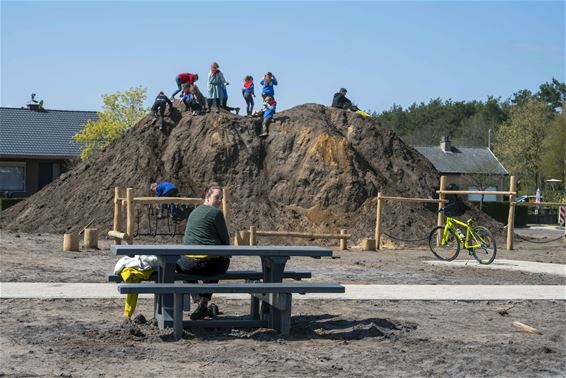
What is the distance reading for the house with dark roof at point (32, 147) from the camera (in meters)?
53.4

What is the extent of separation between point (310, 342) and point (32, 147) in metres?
47.8

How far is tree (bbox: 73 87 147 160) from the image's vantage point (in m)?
56.7

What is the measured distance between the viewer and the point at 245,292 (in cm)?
946

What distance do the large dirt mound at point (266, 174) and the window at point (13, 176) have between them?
23.8 meters

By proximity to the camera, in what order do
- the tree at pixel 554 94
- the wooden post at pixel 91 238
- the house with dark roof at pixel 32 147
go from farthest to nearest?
the tree at pixel 554 94 < the house with dark roof at pixel 32 147 < the wooden post at pixel 91 238

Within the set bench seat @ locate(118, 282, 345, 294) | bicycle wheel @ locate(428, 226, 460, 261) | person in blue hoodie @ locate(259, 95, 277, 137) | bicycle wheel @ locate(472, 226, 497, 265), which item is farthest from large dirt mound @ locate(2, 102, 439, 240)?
bench seat @ locate(118, 282, 345, 294)

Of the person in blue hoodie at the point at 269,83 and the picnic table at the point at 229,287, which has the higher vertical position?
the person in blue hoodie at the point at 269,83

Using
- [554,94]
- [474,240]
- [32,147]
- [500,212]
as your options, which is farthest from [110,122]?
[554,94]

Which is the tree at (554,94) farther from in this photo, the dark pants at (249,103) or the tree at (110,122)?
the dark pants at (249,103)

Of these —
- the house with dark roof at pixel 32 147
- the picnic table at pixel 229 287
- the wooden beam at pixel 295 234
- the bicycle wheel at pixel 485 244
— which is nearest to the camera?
the picnic table at pixel 229 287


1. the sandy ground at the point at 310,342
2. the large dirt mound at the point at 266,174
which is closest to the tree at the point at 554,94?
the large dirt mound at the point at 266,174

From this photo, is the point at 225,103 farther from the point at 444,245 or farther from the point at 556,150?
the point at 556,150

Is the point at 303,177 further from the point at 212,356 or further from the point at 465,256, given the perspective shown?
the point at 212,356

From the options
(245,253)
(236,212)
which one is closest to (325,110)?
(236,212)
